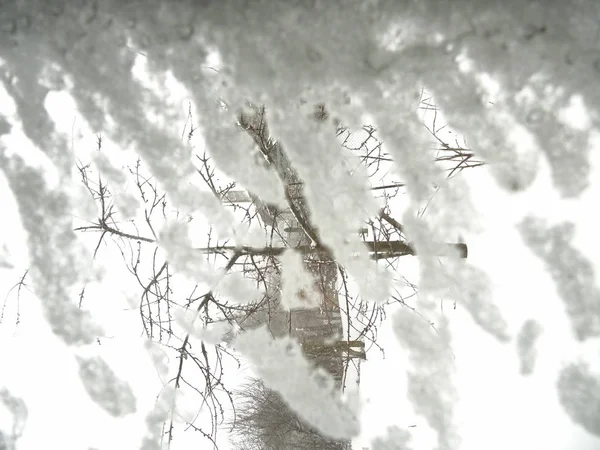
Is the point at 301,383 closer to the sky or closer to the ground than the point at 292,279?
closer to the ground

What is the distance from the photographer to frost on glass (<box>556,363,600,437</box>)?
519 millimetres

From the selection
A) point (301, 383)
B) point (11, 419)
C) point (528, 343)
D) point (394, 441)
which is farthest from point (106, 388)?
point (528, 343)

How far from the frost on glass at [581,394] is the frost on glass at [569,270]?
58 millimetres

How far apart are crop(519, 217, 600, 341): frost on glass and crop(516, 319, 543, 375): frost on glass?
2.6 inches

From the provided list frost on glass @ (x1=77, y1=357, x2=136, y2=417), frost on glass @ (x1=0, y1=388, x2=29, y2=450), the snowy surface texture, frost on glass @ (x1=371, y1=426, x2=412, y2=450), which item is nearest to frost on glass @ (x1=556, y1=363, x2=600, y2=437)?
the snowy surface texture

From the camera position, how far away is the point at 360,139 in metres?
1.04

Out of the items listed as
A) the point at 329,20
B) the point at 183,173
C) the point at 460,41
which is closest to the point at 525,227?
the point at 460,41

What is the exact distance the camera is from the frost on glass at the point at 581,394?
20.4 inches

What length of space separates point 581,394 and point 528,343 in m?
0.09

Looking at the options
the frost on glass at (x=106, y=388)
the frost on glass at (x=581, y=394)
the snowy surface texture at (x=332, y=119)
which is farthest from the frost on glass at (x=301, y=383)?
the frost on glass at (x=581, y=394)

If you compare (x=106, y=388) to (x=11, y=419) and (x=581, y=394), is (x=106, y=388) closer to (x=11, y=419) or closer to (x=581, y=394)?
(x=11, y=419)

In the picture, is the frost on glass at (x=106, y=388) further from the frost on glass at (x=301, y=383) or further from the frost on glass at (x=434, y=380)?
the frost on glass at (x=434, y=380)

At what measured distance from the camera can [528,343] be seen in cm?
58

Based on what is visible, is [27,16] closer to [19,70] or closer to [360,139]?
[19,70]
